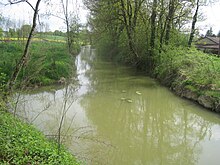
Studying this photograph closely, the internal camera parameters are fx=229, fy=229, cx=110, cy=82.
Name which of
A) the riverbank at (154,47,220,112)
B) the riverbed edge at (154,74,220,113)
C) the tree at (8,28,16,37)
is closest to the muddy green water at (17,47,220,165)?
the riverbed edge at (154,74,220,113)

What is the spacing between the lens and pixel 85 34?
31328mm

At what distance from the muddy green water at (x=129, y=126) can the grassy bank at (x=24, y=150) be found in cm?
84

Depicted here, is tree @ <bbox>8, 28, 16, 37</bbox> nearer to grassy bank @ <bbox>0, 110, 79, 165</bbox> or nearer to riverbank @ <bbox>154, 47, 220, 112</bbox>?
riverbank @ <bbox>154, 47, 220, 112</bbox>

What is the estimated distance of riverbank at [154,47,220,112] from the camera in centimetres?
897

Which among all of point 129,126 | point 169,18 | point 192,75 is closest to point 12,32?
point 169,18

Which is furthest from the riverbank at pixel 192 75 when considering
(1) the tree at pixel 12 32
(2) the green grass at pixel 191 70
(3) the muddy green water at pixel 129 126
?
(1) the tree at pixel 12 32

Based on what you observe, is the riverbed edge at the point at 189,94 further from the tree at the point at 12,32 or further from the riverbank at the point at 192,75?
the tree at the point at 12,32

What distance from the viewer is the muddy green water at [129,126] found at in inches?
211

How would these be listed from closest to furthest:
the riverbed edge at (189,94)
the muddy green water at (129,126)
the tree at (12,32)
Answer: the muddy green water at (129,126) → the riverbed edge at (189,94) → the tree at (12,32)

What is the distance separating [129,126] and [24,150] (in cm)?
390

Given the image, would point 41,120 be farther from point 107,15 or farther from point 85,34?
point 85,34

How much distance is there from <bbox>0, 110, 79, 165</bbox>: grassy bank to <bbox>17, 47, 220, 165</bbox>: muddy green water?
0.84m

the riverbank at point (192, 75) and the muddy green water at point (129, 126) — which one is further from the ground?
the riverbank at point (192, 75)

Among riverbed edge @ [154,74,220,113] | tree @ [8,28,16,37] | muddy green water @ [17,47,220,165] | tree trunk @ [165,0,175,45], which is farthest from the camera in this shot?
tree @ [8,28,16,37]
